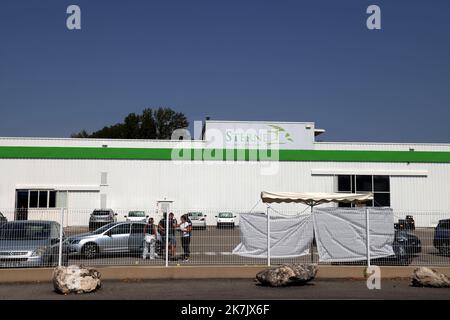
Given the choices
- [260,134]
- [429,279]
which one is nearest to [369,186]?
[260,134]

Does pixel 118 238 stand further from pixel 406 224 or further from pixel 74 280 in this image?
pixel 406 224

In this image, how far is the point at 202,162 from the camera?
4122 cm

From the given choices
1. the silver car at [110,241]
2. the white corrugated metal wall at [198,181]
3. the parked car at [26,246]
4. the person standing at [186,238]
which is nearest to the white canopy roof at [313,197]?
the silver car at [110,241]

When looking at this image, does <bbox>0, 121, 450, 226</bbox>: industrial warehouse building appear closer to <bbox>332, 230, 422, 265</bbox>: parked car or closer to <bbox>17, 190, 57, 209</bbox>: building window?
<bbox>17, 190, 57, 209</bbox>: building window

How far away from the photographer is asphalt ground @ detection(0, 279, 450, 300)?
35.6 ft

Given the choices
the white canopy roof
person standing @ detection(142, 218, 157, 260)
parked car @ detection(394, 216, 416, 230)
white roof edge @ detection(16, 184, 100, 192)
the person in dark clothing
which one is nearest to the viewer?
the person in dark clothing

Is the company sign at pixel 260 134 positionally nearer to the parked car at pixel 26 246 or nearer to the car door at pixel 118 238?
the car door at pixel 118 238

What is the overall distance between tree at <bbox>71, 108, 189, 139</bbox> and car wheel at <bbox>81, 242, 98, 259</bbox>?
2804 inches

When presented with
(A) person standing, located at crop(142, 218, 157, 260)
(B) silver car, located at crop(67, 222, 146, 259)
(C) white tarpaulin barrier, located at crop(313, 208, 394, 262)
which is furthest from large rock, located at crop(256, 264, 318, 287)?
(B) silver car, located at crop(67, 222, 146, 259)

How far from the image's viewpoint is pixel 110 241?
51.4ft

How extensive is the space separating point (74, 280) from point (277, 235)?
5657 millimetres
